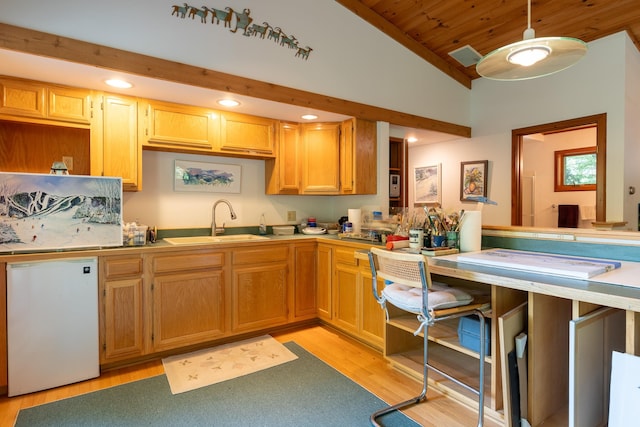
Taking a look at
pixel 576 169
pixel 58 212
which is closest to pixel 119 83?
pixel 58 212

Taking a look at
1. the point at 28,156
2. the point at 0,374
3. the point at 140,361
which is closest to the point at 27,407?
the point at 0,374

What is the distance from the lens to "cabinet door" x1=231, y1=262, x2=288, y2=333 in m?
3.01

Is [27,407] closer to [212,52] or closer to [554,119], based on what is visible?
[212,52]

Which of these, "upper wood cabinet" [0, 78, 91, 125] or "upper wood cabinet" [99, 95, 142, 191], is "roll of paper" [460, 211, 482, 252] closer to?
"upper wood cabinet" [99, 95, 142, 191]

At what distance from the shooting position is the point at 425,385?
212 centimetres

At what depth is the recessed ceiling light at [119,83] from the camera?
2.47 m

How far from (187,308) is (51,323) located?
2.86 feet

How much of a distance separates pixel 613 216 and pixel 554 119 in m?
1.15

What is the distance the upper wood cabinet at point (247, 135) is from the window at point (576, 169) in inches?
190

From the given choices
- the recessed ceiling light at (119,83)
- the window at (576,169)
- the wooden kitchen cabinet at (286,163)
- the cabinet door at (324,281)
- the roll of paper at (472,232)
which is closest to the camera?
the roll of paper at (472,232)

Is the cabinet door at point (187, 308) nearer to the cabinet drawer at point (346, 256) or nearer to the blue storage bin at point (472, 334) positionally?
the cabinet drawer at point (346, 256)

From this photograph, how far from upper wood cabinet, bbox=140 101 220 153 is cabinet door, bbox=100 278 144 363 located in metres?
1.16

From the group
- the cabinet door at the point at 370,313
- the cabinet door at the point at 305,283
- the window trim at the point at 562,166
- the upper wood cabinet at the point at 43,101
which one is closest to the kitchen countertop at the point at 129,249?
the cabinet door at the point at 305,283

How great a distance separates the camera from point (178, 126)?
2.97 meters
